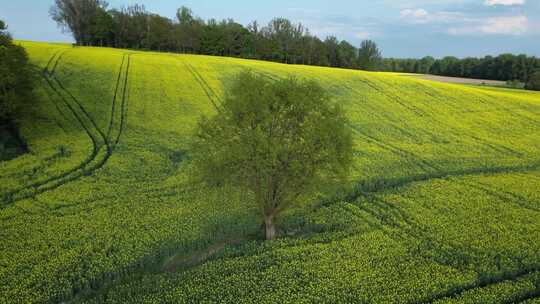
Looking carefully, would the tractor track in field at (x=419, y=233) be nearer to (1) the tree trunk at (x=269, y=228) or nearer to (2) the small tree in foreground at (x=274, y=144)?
(2) the small tree in foreground at (x=274, y=144)

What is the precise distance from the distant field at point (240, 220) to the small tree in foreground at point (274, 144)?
7.93 feet

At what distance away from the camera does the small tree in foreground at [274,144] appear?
2048cm

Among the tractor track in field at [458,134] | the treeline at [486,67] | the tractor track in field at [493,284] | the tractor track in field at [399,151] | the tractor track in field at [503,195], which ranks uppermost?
the treeline at [486,67]

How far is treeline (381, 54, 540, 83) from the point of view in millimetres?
104206

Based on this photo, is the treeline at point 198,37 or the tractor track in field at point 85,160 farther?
the treeline at point 198,37

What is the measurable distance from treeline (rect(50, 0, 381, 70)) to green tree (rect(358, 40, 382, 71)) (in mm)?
354

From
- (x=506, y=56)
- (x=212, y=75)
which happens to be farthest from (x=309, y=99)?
(x=506, y=56)

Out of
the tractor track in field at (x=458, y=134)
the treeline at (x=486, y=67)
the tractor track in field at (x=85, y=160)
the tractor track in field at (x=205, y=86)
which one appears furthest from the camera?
the treeline at (x=486, y=67)

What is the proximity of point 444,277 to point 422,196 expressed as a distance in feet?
36.1

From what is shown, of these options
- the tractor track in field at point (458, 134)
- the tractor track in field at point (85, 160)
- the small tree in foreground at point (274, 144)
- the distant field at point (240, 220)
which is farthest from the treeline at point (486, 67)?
the tractor track in field at point (85, 160)

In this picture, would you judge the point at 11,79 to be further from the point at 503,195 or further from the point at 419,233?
the point at 503,195

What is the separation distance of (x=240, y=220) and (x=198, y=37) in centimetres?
9065

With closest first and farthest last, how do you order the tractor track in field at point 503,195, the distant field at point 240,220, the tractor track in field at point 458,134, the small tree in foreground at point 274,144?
the distant field at point 240,220 < the small tree in foreground at point 274,144 < the tractor track in field at point 503,195 < the tractor track in field at point 458,134

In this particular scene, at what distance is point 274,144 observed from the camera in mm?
20250
